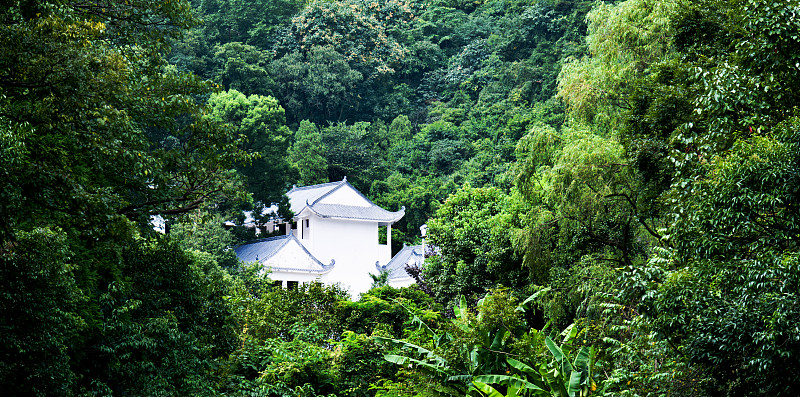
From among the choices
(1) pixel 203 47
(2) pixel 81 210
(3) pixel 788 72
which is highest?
(1) pixel 203 47

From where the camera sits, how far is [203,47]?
4634 cm

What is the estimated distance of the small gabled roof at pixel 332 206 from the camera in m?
37.4

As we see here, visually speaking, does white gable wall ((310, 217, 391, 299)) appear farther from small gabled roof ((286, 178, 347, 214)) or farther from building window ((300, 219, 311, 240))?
small gabled roof ((286, 178, 347, 214))

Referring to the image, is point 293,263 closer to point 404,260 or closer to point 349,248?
point 349,248

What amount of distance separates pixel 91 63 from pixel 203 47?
4018 centimetres

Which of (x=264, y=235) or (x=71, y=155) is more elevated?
(x=71, y=155)

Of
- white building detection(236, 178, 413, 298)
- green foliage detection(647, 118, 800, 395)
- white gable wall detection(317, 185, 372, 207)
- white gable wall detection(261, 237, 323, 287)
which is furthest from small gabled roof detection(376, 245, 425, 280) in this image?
green foliage detection(647, 118, 800, 395)

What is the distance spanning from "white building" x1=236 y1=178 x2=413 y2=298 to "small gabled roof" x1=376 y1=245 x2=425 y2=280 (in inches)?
4.2

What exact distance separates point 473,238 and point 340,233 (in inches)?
817

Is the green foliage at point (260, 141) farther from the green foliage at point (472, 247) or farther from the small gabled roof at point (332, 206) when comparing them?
the green foliage at point (472, 247)

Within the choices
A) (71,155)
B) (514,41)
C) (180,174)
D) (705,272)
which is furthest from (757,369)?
(514,41)

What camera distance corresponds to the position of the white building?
36.9 m

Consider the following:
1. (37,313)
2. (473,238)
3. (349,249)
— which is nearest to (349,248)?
(349,249)

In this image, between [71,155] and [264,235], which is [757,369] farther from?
[264,235]
